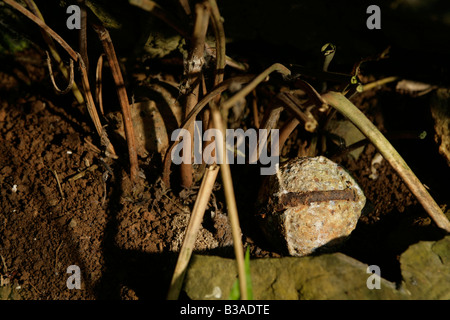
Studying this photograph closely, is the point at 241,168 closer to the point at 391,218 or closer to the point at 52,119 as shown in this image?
the point at 391,218

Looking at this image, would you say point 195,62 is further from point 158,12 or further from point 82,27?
point 82,27

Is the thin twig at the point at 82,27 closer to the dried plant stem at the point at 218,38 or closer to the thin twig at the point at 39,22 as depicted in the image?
the thin twig at the point at 39,22

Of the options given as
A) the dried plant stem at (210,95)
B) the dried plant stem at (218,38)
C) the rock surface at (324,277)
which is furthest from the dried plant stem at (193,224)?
the dried plant stem at (218,38)

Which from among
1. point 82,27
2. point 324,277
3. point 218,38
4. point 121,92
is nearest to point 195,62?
point 218,38

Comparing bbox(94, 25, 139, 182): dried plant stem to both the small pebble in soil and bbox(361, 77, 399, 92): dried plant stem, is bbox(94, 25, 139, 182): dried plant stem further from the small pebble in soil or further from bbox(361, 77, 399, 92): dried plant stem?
bbox(361, 77, 399, 92): dried plant stem

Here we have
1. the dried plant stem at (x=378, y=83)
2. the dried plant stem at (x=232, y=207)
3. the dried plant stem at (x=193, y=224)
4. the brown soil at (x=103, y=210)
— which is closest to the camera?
the dried plant stem at (x=232, y=207)

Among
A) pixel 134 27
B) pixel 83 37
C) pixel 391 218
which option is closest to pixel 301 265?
pixel 391 218
